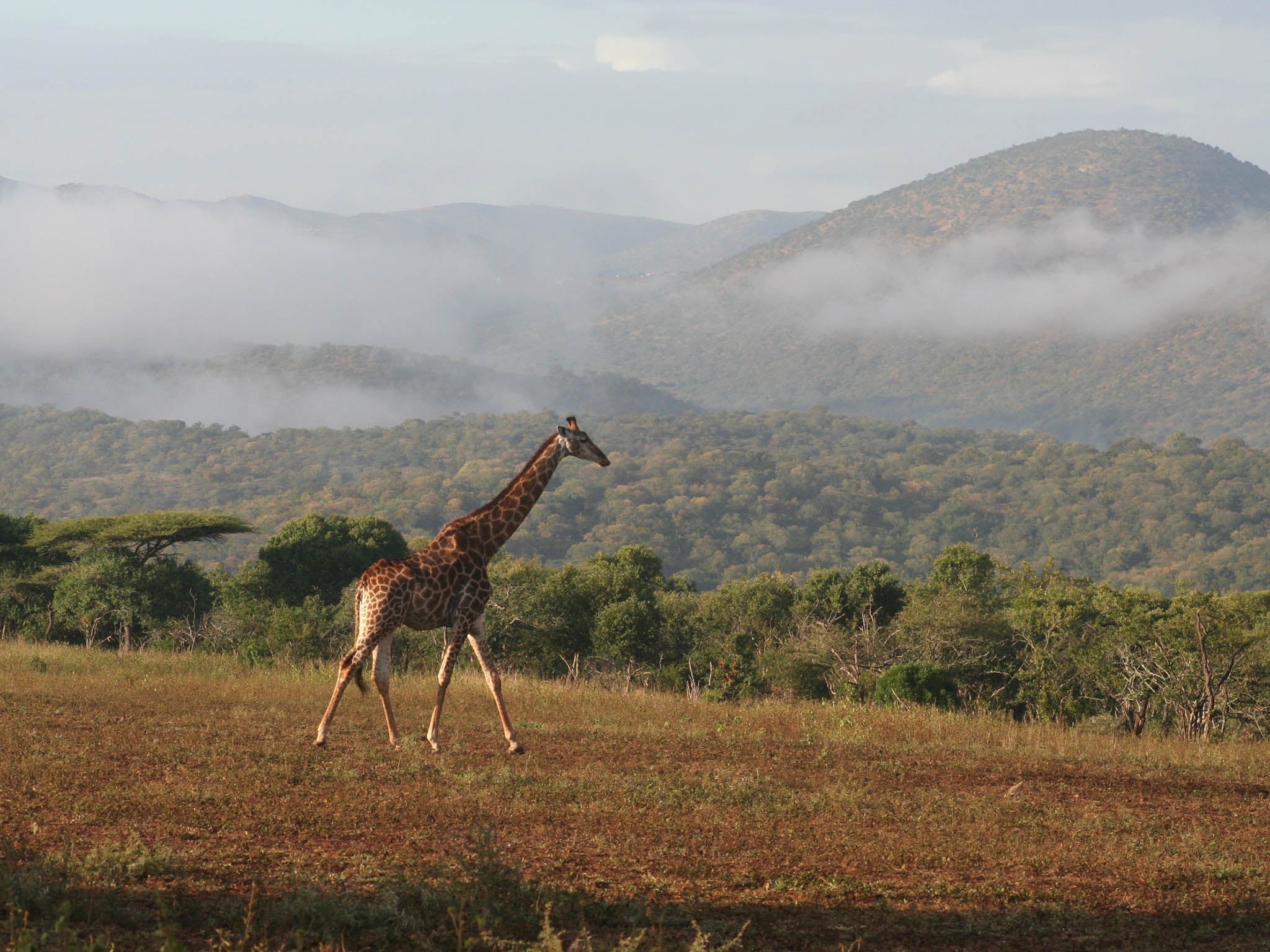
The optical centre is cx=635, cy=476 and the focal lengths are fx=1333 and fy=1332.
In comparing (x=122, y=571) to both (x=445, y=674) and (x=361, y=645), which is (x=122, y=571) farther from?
(x=445, y=674)

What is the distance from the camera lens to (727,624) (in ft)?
144

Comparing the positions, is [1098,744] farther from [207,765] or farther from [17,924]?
[17,924]

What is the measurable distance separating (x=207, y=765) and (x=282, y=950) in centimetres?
629

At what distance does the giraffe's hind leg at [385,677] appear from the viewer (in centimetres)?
1456

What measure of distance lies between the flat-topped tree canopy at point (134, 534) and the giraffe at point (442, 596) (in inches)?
1228

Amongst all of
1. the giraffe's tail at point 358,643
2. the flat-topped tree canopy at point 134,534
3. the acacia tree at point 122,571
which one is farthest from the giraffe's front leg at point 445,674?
the flat-topped tree canopy at point 134,534

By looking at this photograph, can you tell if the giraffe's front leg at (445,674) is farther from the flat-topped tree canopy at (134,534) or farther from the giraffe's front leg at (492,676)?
the flat-topped tree canopy at (134,534)

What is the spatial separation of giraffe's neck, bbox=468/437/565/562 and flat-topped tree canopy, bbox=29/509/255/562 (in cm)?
3103

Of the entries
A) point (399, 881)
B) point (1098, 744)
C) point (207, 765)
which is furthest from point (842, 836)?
point (1098, 744)

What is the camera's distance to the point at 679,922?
8.41m

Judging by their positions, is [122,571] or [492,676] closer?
[492,676]

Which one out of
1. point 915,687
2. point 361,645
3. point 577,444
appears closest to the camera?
point 361,645

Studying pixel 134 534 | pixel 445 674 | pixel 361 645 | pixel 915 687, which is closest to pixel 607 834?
pixel 445 674

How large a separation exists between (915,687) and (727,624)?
63.0 ft
